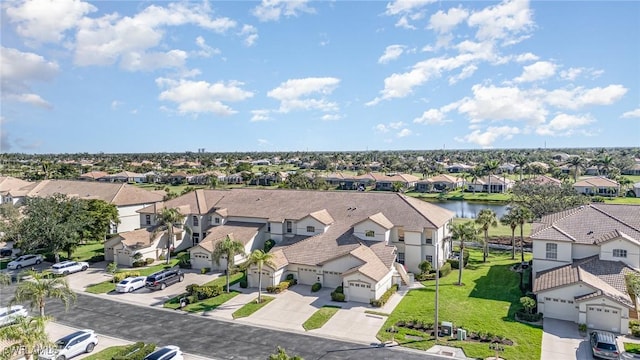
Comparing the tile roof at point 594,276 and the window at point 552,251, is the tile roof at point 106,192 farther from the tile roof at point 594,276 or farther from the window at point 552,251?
the tile roof at point 594,276

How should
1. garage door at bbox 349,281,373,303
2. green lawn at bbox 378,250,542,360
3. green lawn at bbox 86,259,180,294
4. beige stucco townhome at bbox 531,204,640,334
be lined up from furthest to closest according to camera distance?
green lawn at bbox 86,259,180,294 → garage door at bbox 349,281,373,303 → beige stucco townhome at bbox 531,204,640,334 → green lawn at bbox 378,250,542,360

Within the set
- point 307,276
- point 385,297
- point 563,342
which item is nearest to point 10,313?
point 307,276

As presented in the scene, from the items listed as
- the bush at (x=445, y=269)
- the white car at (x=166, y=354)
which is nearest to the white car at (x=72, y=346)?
the white car at (x=166, y=354)

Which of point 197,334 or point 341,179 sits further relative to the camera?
point 341,179

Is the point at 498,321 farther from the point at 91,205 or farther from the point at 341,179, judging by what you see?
the point at 341,179

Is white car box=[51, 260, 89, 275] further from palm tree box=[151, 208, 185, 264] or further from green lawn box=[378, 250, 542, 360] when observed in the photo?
green lawn box=[378, 250, 542, 360]

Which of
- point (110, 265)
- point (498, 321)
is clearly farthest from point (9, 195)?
point (498, 321)

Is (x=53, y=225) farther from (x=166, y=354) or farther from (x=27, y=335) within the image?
(x=27, y=335)

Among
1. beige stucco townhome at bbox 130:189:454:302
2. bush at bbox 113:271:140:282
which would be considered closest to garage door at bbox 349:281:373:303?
beige stucco townhome at bbox 130:189:454:302
